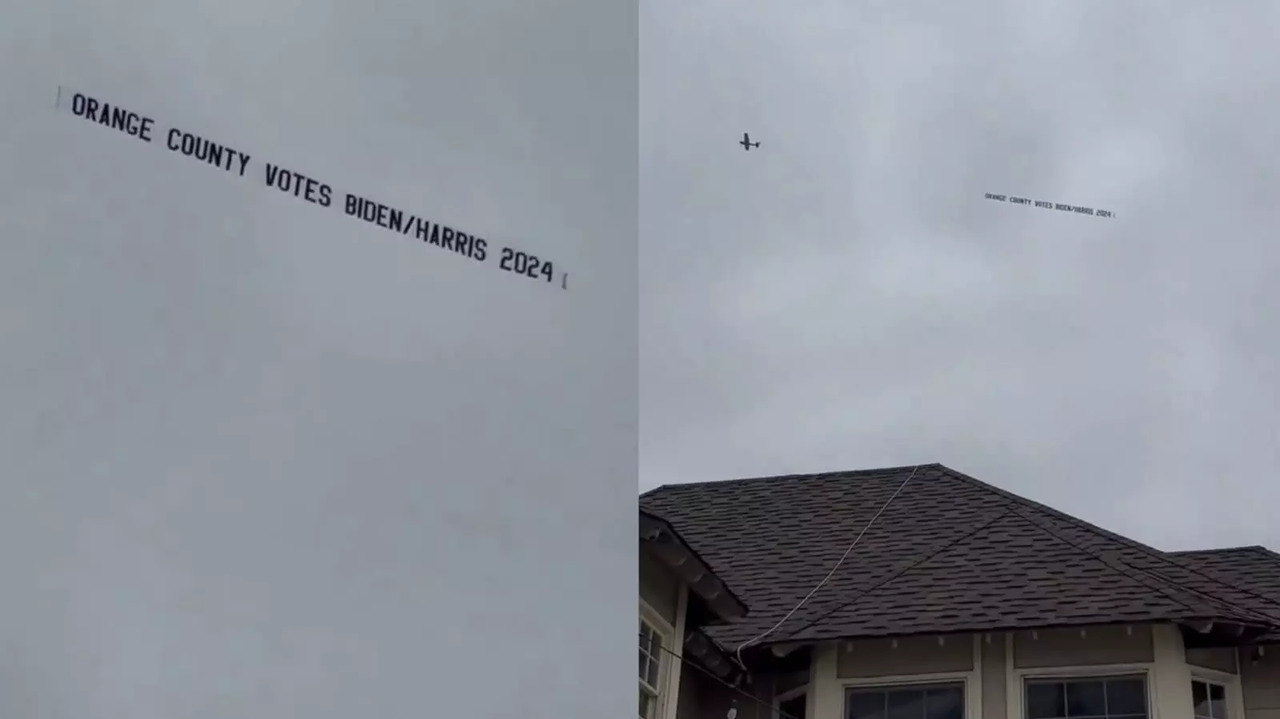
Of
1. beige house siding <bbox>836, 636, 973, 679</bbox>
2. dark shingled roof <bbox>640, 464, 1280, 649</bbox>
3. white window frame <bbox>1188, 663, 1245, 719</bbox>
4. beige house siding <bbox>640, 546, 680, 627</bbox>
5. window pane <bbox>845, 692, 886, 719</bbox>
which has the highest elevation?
dark shingled roof <bbox>640, 464, 1280, 649</bbox>

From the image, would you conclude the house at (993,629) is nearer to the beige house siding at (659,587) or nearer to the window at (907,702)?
the window at (907,702)

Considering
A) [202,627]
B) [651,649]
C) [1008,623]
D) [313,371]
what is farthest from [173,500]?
[1008,623]

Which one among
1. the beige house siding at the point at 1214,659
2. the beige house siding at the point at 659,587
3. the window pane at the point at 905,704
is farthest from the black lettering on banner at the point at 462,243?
the beige house siding at the point at 1214,659

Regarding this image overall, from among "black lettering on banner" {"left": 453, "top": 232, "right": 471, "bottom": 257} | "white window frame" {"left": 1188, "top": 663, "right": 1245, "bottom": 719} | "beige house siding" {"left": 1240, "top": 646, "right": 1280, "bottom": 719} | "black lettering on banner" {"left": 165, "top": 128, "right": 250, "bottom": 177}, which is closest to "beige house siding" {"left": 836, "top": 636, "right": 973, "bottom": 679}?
"white window frame" {"left": 1188, "top": 663, "right": 1245, "bottom": 719}

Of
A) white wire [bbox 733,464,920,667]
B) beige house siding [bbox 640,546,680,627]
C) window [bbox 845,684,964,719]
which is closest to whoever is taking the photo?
beige house siding [bbox 640,546,680,627]

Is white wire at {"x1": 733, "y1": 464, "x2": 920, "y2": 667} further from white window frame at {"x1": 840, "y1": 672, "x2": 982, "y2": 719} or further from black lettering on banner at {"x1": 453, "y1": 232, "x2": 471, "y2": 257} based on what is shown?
black lettering on banner at {"x1": 453, "y1": 232, "x2": 471, "y2": 257}

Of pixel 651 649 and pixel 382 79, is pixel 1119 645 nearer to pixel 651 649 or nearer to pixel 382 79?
pixel 651 649
